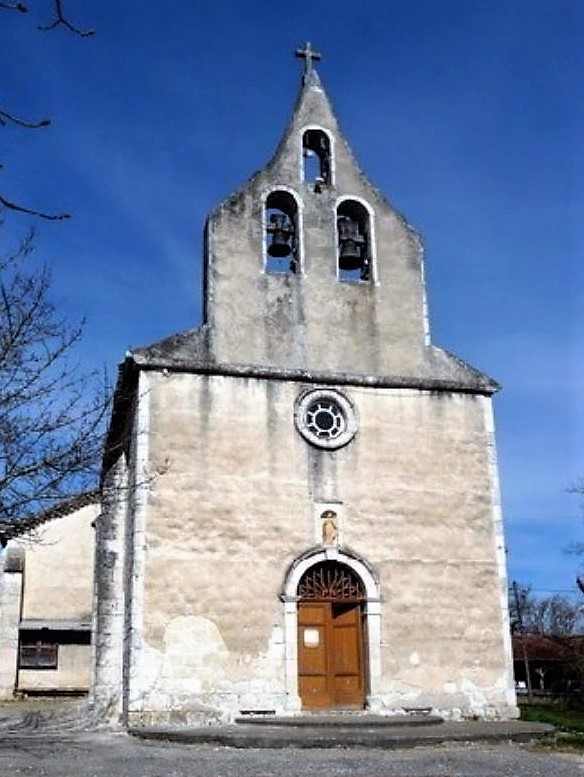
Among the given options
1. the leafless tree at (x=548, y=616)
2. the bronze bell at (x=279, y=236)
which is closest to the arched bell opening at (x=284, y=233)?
the bronze bell at (x=279, y=236)

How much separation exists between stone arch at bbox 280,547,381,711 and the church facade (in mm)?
37

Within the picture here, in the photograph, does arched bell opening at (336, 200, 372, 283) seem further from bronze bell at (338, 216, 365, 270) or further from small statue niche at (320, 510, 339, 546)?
small statue niche at (320, 510, 339, 546)

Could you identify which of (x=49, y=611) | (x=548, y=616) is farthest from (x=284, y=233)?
(x=548, y=616)

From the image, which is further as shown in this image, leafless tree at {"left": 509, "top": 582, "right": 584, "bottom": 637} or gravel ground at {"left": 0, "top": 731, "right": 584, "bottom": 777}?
leafless tree at {"left": 509, "top": 582, "right": 584, "bottom": 637}

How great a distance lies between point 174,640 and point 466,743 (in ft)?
17.1

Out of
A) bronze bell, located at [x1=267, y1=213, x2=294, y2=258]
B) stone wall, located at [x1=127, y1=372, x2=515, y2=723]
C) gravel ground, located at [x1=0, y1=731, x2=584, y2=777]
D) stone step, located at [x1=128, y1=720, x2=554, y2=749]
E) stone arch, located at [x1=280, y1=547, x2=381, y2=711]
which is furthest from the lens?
bronze bell, located at [x1=267, y1=213, x2=294, y2=258]

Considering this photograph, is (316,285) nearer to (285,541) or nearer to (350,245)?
(350,245)

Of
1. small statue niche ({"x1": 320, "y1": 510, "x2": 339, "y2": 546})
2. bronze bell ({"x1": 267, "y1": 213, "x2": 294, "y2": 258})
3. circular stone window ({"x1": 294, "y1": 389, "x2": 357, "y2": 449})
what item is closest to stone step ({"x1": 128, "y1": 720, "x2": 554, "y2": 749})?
small statue niche ({"x1": 320, "y1": 510, "x2": 339, "y2": 546})

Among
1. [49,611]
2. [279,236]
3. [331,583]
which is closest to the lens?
[331,583]

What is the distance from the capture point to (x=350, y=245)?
19.5 metres

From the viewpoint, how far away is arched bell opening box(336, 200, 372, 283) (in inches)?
765

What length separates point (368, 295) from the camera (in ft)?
62.4

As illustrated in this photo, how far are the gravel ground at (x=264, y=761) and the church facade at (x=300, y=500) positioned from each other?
2667 mm

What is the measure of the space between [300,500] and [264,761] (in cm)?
626
